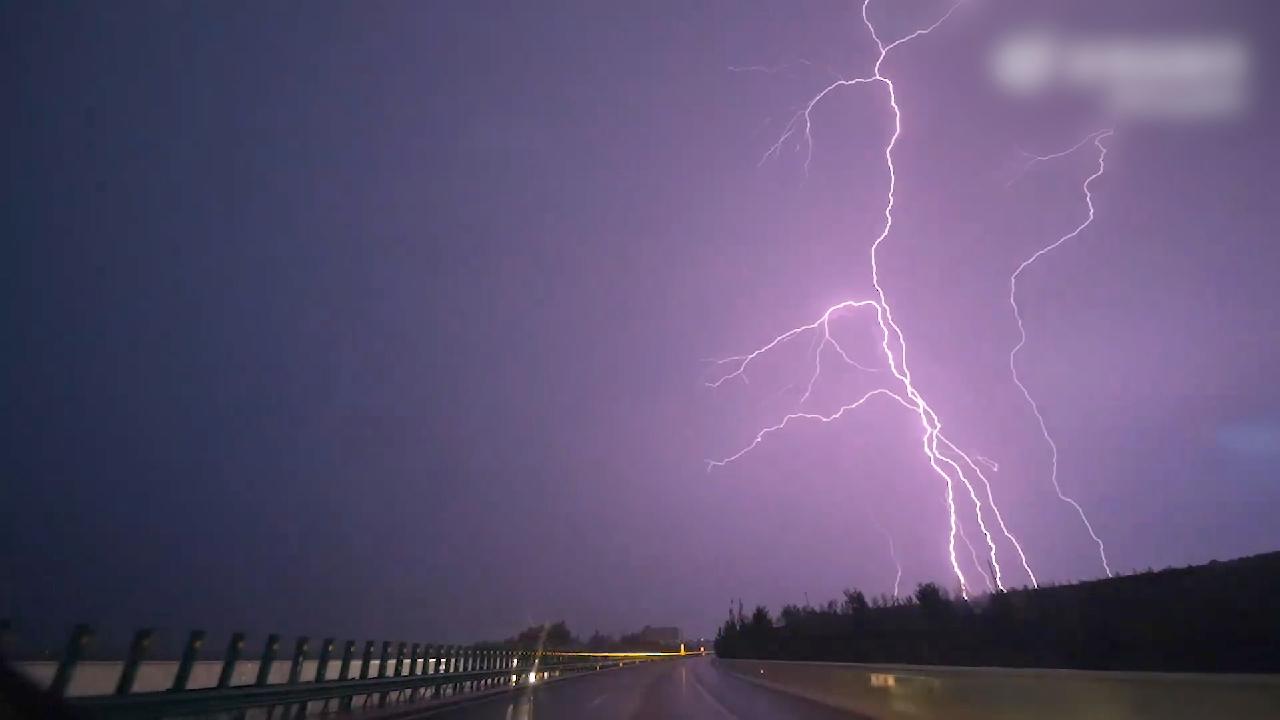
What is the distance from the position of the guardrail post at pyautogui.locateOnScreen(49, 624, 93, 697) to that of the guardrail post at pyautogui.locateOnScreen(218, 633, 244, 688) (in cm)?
374

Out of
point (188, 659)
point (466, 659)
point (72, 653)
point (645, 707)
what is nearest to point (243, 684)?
point (188, 659)

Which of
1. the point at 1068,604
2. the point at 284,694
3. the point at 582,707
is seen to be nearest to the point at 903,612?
the point at 1068,604

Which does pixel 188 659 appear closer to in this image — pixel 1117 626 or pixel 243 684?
pixel 243 684

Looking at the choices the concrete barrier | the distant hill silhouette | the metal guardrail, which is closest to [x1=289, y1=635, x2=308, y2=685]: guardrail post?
the metal guardrail

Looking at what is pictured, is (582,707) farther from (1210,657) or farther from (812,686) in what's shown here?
(1210,657)

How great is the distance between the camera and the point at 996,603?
1330 inches

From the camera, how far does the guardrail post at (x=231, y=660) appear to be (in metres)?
15.5

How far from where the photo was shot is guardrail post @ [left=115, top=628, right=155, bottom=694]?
12773 millimetres

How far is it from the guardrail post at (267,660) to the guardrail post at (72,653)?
499cm

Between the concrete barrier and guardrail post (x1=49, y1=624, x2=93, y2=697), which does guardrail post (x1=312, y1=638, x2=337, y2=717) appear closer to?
guardrail post (x1=49, y1=624, x2=93, y2=697)

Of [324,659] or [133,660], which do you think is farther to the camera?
[324,659]

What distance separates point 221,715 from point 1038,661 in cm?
2552

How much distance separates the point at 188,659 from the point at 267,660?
2851 mm

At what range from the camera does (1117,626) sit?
25172mm
